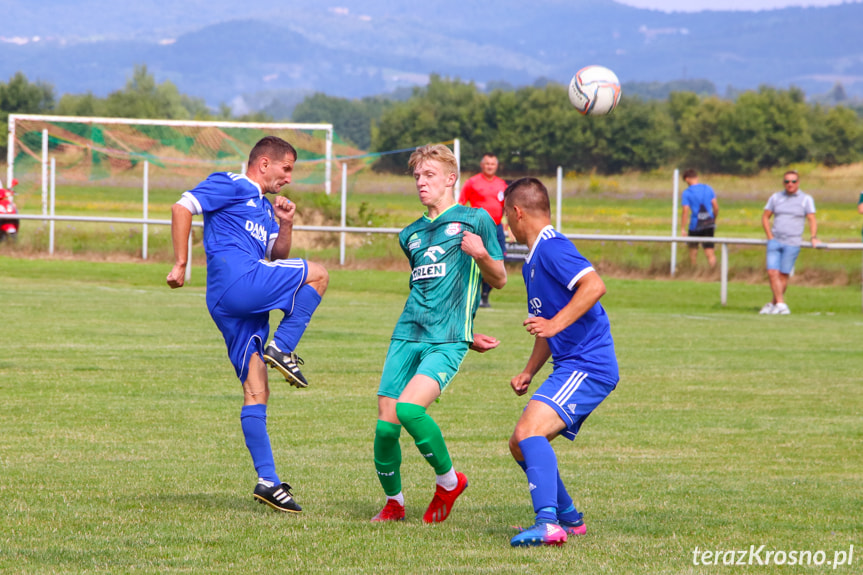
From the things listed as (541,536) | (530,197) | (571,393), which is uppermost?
(530,197)

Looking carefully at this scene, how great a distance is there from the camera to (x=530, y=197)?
5.24 m

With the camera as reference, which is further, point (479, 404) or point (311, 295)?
point (479, 404)

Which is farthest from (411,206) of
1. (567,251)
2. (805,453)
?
(567,251)

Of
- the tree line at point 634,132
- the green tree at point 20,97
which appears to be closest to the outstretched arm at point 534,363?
the tree line at point 634,132

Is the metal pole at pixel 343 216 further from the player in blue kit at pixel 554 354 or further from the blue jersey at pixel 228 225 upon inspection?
the player in blue kit at pixel 554 354

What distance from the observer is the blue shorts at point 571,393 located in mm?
4996

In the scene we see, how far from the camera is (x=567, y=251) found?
5.05 metres

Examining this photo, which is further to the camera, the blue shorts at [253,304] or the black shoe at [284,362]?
the blue shorts at [253,304]

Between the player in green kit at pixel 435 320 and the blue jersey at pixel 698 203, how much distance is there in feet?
55.5

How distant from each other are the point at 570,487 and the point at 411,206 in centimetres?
Answer: 2210

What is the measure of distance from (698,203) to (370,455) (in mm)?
15847

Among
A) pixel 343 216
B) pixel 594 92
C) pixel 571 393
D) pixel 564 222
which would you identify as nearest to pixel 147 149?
pixel 343 216

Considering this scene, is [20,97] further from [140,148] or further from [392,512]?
[392,512]

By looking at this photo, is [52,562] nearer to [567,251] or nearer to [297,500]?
[297,500]
